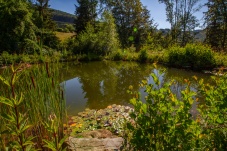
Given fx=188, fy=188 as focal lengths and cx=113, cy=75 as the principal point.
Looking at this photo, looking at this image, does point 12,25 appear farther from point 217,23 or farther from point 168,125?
point 217,23

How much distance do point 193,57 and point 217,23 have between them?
1062 centimetres

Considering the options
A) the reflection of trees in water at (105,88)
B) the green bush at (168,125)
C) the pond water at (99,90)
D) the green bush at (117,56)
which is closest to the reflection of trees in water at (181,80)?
the pond water at (99,90)

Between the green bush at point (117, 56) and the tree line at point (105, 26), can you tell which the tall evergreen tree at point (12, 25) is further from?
the green bush at point (117, 56)

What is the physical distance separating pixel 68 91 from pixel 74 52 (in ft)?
33.7

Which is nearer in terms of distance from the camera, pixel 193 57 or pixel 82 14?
pixel 193 57

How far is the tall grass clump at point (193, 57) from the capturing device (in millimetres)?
10180

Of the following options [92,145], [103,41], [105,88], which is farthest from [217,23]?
[92,145]

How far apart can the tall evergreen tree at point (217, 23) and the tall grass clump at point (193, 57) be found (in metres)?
8.08

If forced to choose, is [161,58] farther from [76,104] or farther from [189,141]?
[189,141]

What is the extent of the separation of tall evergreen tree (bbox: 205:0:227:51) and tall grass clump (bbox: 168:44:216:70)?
8.08 meters

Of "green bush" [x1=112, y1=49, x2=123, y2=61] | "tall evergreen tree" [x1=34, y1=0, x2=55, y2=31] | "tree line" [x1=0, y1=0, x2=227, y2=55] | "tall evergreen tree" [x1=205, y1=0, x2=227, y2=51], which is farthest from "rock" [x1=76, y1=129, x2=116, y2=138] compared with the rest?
"tall evergreen tree" [x1=34, y1=0, x2=55, y2=31]

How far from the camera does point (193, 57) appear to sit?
35.2ft

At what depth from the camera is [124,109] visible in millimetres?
4879

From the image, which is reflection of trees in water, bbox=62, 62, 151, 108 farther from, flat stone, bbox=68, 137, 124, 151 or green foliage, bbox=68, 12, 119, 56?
green foliage, bbox=68, 12, 119, 56
